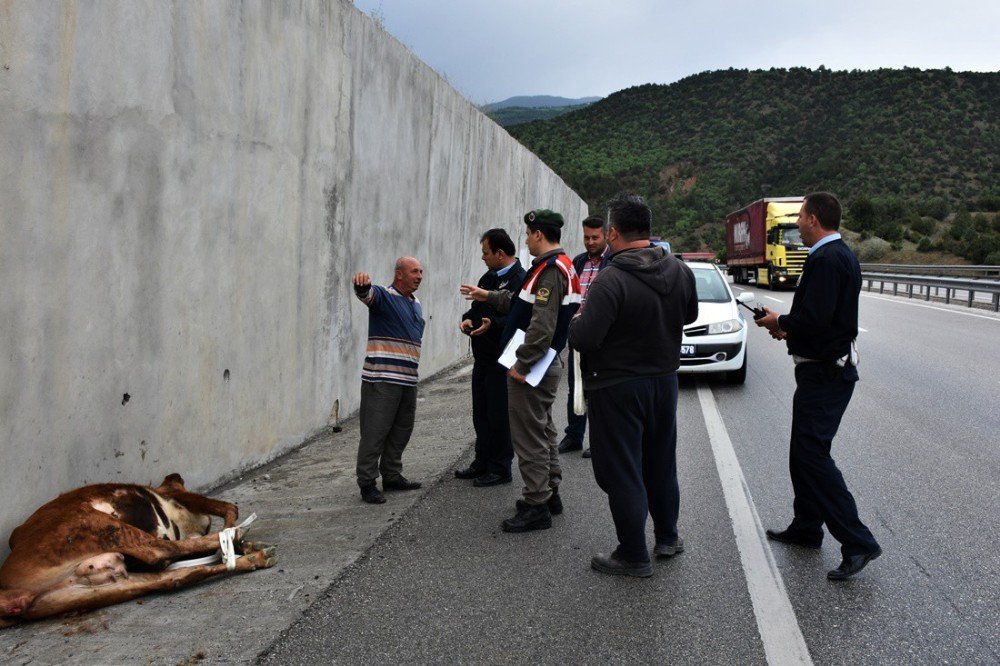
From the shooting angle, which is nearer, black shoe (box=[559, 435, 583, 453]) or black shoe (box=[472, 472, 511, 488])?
black shoe (box=[472, 472, 511, 488])

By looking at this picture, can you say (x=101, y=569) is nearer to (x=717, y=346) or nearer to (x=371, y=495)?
(x=371, y=495)

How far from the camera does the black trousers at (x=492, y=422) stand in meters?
6.34

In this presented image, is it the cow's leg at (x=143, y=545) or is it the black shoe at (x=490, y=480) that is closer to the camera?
the cow's leg at (x=143, y=545)

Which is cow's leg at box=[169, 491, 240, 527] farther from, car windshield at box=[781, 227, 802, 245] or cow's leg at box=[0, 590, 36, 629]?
car windshield at box=[781, 227, 802, 245]

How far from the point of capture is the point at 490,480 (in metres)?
6.29

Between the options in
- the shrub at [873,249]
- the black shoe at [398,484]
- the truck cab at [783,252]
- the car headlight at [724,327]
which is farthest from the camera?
the shrub at [873,249]

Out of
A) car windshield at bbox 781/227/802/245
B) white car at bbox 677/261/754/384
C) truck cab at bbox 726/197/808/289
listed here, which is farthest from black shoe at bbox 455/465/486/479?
car windshield at bbox 781/227/802/245

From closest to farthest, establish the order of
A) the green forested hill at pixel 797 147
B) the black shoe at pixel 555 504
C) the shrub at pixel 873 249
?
the black shoe at pixel 555 504, the shrub at pixel 873 249, the green forested hill at pixel 797 147

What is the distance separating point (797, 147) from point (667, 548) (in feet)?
247

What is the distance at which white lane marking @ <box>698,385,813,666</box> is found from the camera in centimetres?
360

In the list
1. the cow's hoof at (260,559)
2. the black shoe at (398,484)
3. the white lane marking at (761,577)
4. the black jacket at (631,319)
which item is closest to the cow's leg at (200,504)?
the cow's hoof at (260,559)

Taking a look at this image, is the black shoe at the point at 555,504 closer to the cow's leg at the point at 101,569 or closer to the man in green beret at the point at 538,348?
the man in green beret at the point at 538,348

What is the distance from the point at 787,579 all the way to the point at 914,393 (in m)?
6.66

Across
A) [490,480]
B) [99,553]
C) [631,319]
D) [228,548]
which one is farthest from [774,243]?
[99,553]
